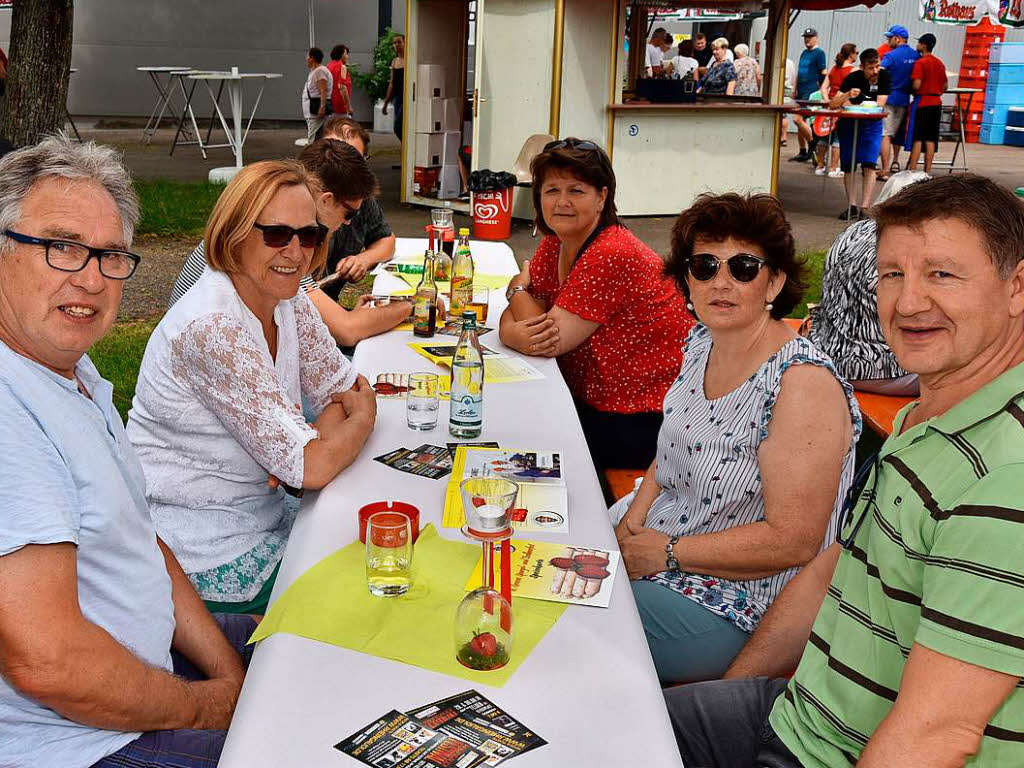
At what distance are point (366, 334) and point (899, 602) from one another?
2750 millimetres

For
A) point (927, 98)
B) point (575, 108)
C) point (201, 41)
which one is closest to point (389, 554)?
point (575, 108)

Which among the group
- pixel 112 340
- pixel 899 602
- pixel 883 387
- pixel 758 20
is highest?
pixel 758 20

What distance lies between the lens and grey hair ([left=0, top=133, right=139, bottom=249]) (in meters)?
1.79

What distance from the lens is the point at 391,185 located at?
13.4 meters

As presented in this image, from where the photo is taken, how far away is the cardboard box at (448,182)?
11664 millimetres

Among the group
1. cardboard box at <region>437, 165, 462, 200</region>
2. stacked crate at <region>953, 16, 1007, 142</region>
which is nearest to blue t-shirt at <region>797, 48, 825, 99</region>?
stacked crate at <region>953, 16, 1007, 142</region>

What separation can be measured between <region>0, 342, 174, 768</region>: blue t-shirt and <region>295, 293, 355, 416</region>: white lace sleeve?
107 cm

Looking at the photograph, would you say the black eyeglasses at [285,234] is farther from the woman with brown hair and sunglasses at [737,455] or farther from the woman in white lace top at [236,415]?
the woman with brown hair and sunglasses at [737,455]

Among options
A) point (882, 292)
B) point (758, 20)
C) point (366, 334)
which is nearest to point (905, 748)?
point (882, 292)

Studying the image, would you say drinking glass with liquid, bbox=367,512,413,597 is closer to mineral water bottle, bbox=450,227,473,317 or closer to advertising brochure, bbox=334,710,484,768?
advertising brochure, bbox=334,710,484,768

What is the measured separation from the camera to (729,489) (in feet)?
8.19

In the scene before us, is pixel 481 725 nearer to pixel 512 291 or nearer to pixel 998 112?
pixel 512 291

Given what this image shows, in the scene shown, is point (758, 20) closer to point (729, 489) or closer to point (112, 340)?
point (112, 340)

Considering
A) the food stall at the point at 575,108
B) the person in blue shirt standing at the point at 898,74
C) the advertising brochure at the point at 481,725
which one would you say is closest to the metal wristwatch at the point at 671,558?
the advertising brochure at the point at 481,725
